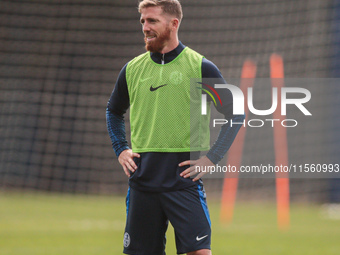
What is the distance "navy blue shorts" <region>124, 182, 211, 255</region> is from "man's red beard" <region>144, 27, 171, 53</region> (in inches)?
31.9

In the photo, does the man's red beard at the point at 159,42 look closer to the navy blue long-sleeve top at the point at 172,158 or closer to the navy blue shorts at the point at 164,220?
the navy blue long-sleeve top at the point at 172,158

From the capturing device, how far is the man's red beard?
3.59m

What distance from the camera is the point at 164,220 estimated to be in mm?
3613

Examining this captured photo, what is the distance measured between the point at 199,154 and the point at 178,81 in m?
0.43

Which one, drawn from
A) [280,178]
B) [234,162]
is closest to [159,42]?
[280,178]

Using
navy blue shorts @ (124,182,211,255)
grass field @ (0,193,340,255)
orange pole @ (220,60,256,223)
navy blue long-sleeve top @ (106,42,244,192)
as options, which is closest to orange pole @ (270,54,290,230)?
grass field @ (0,193,340,255)

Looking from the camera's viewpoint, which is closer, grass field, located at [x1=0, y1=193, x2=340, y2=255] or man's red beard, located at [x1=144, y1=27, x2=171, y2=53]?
man's red beard, located at [x1=144, y1=27, x2=171, y2=53]

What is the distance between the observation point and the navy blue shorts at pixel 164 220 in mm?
3473

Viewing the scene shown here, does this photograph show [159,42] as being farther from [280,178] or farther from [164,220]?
[280,178]

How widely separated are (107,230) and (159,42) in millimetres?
4823

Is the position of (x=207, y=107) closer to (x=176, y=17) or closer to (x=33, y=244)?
(x=176, y=17)

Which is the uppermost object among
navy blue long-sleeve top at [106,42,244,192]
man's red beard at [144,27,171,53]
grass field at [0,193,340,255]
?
man's red beard at [144,27,171,53]

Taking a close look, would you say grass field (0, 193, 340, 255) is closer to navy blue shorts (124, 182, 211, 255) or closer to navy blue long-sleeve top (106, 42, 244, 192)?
navy blue shorts (124, 182, 211, 255)

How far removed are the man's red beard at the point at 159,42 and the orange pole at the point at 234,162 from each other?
4402 millimetres
